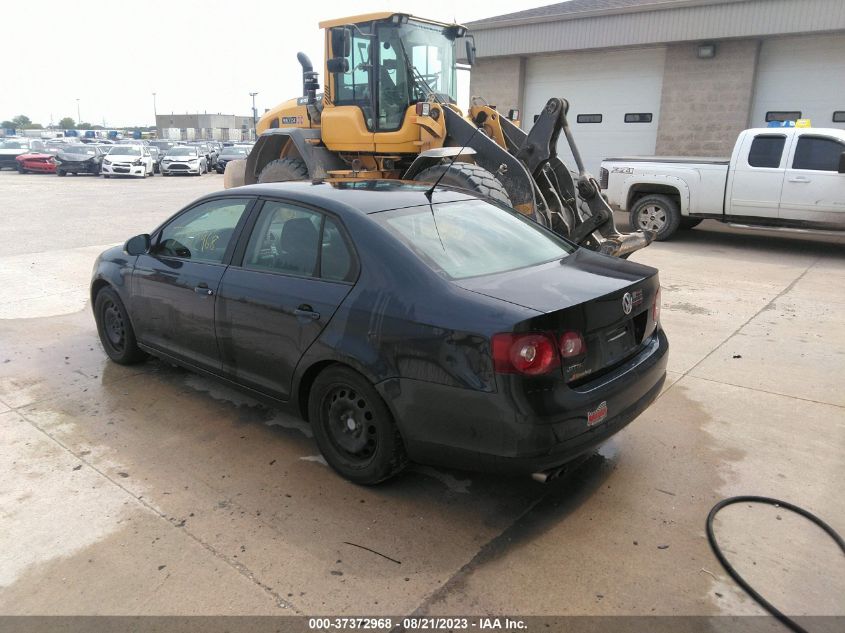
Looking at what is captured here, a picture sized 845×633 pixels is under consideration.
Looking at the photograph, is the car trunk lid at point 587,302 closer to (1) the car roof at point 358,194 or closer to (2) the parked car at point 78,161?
(1) the car roof at point 358,194

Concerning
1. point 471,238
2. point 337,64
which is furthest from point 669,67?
point 471,238

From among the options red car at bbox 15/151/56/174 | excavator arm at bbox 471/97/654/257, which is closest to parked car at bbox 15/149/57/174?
red car at bbox 15/151/56/174

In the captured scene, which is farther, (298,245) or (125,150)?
(125,150)

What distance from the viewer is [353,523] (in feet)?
10.4

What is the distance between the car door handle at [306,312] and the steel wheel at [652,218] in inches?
385

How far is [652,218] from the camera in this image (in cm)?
1203

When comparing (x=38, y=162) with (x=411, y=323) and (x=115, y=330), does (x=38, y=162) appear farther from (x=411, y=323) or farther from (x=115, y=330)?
(x=411, y=323)

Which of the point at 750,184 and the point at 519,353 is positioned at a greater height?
the point at 750,184

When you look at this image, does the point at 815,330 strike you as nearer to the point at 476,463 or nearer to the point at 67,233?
the point at 476,463

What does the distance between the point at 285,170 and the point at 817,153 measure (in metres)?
8.52

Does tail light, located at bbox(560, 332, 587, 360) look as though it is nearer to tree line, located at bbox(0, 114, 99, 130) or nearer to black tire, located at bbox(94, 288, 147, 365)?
black tire, located at bbox(94, 288, 147, 365)

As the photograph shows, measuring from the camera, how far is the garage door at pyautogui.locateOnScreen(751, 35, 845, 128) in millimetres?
14562

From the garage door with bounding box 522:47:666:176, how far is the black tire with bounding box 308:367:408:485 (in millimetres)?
15993

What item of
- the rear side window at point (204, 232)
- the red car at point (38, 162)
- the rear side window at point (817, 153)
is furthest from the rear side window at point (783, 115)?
the red car at point (38, 162)
